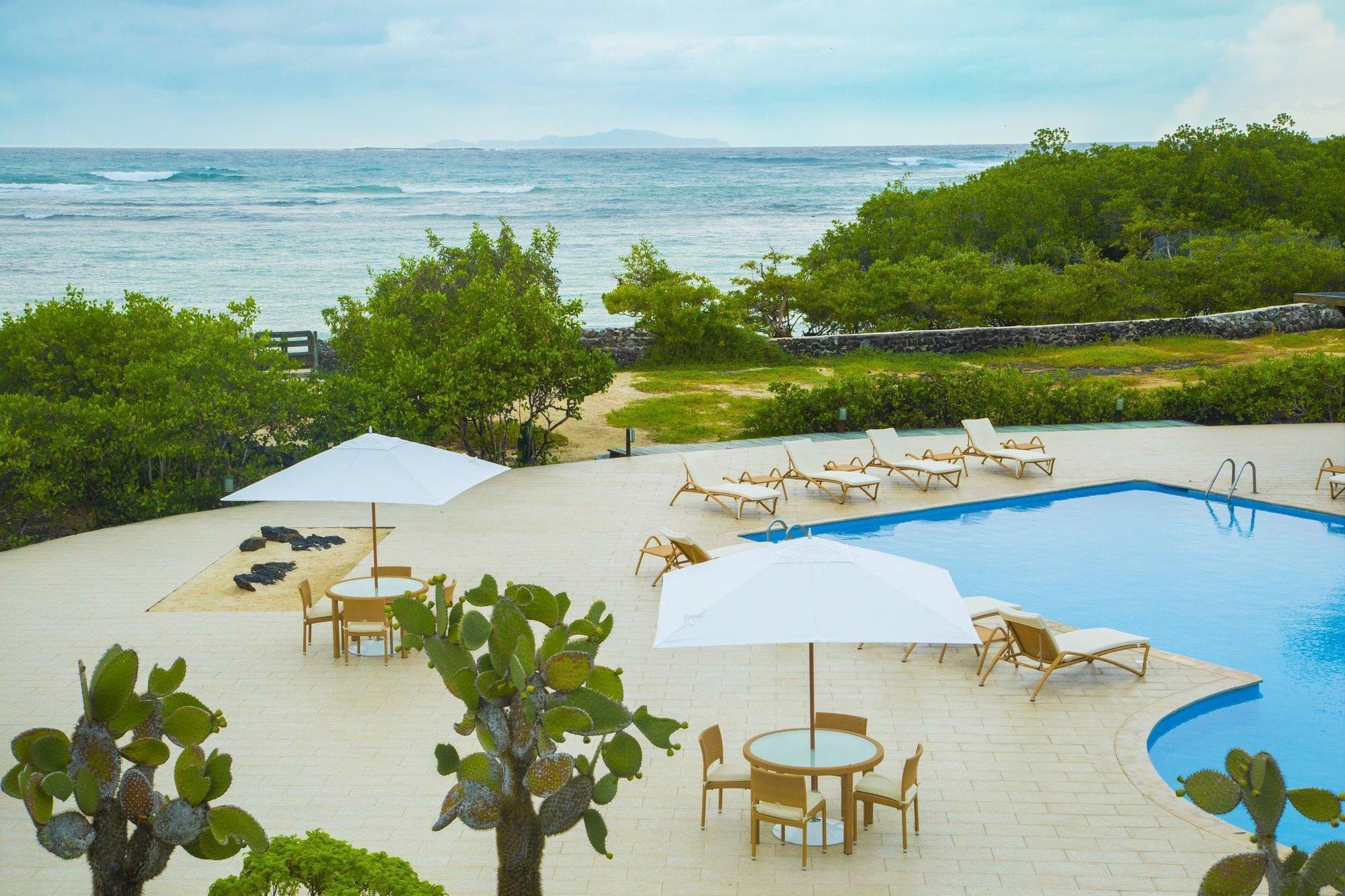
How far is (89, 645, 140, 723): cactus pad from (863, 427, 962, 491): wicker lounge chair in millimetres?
12881

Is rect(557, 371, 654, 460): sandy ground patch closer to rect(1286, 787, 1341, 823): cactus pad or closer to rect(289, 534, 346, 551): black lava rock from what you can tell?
rect(289, 534, 346, 551): black lava rock

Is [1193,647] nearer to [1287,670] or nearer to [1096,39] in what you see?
[1287,670]

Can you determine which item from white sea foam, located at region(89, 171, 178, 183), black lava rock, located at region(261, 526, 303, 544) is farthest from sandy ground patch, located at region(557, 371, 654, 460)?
white sea foam, located at region(89, 171, 178, 183)

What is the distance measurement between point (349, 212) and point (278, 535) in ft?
246

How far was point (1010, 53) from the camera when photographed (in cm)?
8156

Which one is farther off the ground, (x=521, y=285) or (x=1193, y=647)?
(x=521, y=285)

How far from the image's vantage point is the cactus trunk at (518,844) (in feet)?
16.0

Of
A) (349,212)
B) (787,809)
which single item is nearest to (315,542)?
(787,809)

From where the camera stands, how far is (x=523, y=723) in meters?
4.79

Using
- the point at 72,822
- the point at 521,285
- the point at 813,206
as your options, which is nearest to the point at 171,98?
the point at 813,206

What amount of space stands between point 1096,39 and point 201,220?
5654cm

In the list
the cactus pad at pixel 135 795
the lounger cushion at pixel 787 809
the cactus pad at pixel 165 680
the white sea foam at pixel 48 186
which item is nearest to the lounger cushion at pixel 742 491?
the lounger cushion at pixel 787 809

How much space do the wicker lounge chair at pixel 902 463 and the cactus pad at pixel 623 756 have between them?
11500 mm

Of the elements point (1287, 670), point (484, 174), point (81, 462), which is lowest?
point (1287, 670)
